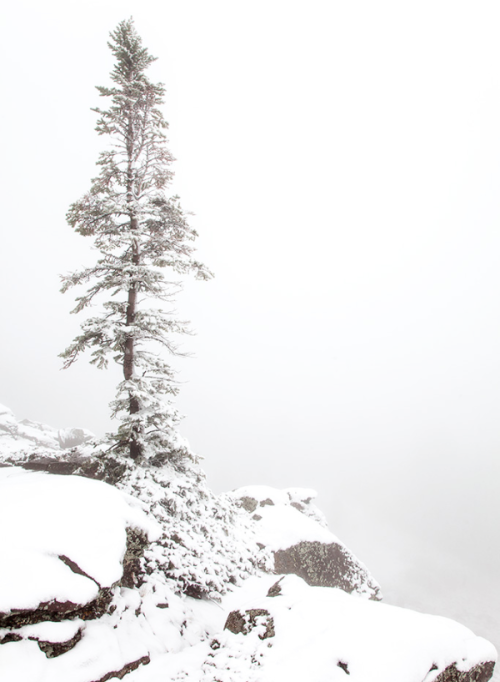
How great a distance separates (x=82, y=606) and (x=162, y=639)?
2.42 metres

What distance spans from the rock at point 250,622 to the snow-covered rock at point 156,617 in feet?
0.08

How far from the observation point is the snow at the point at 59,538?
4543mm

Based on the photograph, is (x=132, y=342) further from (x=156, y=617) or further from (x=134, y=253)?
(x=156, y=617)

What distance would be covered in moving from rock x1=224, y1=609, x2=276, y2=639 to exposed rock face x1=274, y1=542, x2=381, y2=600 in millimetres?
7328

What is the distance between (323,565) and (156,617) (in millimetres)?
10819

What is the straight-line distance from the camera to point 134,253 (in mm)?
10297

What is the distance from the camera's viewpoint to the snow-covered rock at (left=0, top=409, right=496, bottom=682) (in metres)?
4.53

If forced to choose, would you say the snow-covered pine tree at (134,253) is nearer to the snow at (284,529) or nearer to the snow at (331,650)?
the snow at (331,650)

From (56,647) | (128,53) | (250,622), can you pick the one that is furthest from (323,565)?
(128,53)

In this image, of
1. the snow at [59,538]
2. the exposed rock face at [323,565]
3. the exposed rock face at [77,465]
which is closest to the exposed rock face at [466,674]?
the snow at [59,538]

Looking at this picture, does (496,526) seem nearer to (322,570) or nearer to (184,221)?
(322,570)

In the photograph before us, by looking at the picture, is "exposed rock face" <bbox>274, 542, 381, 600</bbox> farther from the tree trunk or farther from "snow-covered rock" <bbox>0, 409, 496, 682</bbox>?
the tree trunk

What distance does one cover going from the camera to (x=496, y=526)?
9988 centimetres

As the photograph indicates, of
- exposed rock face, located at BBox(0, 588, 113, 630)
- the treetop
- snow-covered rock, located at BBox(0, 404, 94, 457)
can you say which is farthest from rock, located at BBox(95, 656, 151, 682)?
snow-covered rock, located at BBox(0, 404, 94, 457)
